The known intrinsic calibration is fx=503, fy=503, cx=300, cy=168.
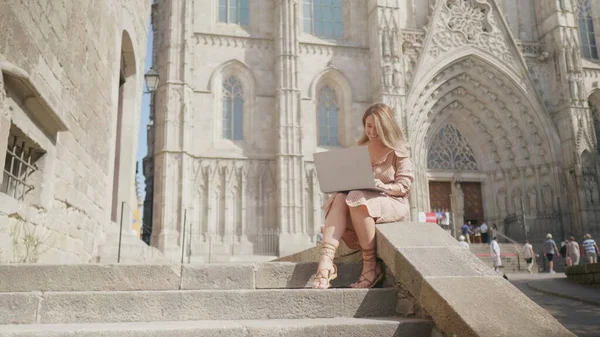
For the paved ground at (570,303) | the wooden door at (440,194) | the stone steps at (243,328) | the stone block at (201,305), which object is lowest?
the paved ground at (570,303)

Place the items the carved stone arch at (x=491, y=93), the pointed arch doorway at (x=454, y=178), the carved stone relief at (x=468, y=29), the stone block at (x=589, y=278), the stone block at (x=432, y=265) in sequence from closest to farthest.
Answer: the stone block at (x=432, y=265) → the stone block at (x=589, y=278) → the carved stone arch at (x=491, y=93) → the carved stone relief at (x=468, y=29) → the pointed arch doorway at (x=454, y=178)

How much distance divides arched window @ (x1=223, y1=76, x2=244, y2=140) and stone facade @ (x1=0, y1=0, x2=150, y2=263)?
10.8 m

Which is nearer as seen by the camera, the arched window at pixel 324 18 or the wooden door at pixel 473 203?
the arched window at pixel 324 18

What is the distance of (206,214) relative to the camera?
1917 cm

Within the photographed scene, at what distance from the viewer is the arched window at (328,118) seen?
843 inches

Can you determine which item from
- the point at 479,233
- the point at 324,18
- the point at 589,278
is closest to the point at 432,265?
the point at 589,278

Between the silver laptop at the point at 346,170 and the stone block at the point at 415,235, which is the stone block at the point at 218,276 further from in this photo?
the stone block at the point at 415,235

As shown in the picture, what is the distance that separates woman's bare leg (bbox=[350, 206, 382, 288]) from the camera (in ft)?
12.0

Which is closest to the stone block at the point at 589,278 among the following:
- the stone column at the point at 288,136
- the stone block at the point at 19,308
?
the stone column at the point at 288,136

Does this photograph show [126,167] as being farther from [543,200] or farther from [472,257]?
[543,200]

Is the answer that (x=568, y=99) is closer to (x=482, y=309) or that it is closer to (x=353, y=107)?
(x=353, y=107)

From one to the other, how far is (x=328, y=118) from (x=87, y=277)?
18613 millimetres

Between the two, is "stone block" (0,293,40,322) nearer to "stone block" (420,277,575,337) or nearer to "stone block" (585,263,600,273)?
"stone block" (420,277,575,337)

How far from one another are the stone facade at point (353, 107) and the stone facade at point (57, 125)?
377 inches
